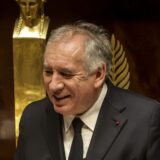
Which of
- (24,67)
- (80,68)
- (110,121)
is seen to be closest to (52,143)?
(110,121)

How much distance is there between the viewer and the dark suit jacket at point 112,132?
57.2 inches

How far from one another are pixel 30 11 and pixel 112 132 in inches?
30.0

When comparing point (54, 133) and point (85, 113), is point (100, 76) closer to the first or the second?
point (85, 113)

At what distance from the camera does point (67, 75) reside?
4.48 ft

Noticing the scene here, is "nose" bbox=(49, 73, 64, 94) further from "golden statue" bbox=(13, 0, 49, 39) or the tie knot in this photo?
"golden statue" bbox=(13, 0, 49, 39)

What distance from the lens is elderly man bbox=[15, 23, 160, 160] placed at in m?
1.37

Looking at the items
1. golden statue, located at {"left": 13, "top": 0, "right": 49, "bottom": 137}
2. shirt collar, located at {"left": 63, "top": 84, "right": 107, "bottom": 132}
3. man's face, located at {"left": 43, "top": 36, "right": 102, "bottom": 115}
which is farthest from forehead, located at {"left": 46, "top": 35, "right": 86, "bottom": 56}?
golden statue, located at {"left": 13, "top": 0, "right": 49, "bottom": 137}

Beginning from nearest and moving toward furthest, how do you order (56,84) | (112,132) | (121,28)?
(56,84)
(112,132)
(121,28)

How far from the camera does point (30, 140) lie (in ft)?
5.24

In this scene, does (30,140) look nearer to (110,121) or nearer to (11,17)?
(110,121)

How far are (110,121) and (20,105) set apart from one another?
71 cm

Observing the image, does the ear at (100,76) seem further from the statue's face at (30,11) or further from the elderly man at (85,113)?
the statue's face at (30,11)

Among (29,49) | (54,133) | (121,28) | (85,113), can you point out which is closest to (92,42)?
(85,113)

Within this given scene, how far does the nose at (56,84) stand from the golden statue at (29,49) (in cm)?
65
